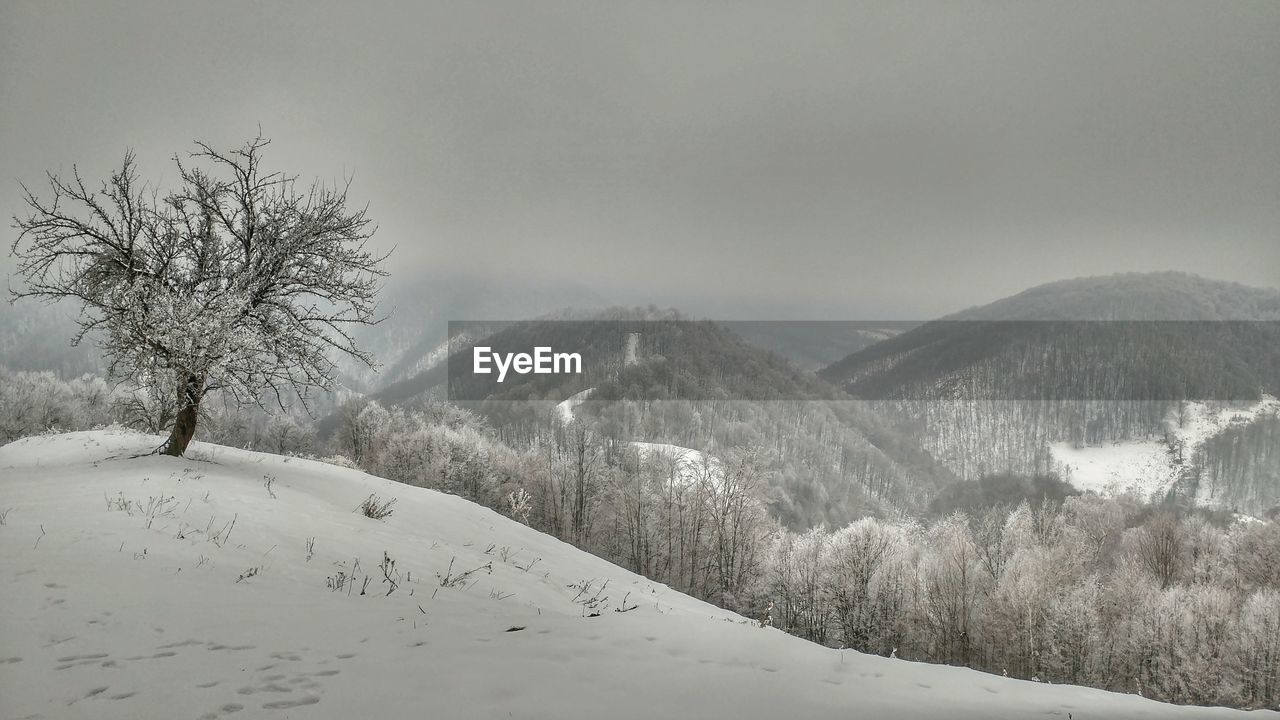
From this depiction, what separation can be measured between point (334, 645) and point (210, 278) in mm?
12410

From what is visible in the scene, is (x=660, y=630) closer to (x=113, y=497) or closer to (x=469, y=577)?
(x=469, y=577)

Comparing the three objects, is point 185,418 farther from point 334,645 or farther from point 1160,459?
point 1160,459

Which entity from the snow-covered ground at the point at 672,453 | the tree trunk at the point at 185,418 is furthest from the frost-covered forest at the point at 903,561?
the tree trunk at the point at 185,418

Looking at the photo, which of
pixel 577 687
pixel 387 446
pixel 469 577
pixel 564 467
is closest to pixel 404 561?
pixel 469 577

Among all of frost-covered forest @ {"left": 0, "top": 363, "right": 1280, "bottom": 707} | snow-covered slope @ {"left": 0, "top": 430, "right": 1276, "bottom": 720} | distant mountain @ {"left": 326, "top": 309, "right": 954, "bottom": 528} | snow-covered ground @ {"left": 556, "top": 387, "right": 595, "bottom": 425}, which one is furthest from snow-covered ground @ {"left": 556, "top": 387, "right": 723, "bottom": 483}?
snow-covered slope @ {"left": 0, "top": 430, "right": 1276, "bottom": 720}

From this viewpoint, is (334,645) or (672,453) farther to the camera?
(672,453)

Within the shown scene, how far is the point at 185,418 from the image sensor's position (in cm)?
1356

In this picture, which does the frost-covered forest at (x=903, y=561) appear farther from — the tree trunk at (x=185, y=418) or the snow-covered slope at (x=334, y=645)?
the snow-covered slope at (x=334, y=645)

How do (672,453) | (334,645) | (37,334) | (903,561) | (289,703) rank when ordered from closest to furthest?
(289,703), (334,645), (37,334), (903,561), (672,453)

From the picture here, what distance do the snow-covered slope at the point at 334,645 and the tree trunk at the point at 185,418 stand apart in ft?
11.8

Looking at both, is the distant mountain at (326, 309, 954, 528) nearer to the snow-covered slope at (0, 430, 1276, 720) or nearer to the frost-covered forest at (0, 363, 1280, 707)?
the frost-covered forest at (0, 363, 1280, 707)

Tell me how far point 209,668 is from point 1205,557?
228 ft

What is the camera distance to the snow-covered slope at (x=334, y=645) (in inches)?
166

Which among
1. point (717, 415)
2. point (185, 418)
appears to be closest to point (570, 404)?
point (717, 415)
